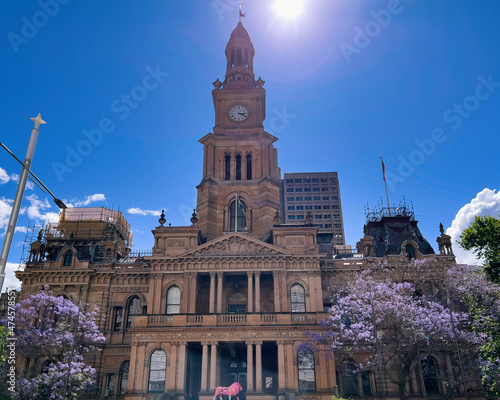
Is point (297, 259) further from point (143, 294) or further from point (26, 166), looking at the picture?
point (26, 166)

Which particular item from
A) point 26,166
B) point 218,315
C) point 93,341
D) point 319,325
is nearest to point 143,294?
point 93,341

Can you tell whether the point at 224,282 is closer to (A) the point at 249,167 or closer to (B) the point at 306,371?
(B) the point at 306,371

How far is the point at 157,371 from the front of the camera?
3709cm

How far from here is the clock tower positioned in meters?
48.8

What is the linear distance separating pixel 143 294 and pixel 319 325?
18.0m

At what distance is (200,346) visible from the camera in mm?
39250

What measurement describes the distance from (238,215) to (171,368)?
18.5m

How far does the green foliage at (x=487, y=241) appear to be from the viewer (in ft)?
96.7

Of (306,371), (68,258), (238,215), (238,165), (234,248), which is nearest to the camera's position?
(306,371)

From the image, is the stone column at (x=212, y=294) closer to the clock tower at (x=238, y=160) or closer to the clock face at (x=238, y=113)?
the clock tower at (x=238, y=160)

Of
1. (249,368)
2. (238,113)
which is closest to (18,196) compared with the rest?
(249,368)

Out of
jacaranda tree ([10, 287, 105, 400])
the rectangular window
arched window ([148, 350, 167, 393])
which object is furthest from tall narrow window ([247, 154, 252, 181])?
arched window ([148, 350, 167, 393])

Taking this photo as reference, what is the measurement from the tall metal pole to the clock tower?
33400 mm

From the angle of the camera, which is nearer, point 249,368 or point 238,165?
point 249,368
